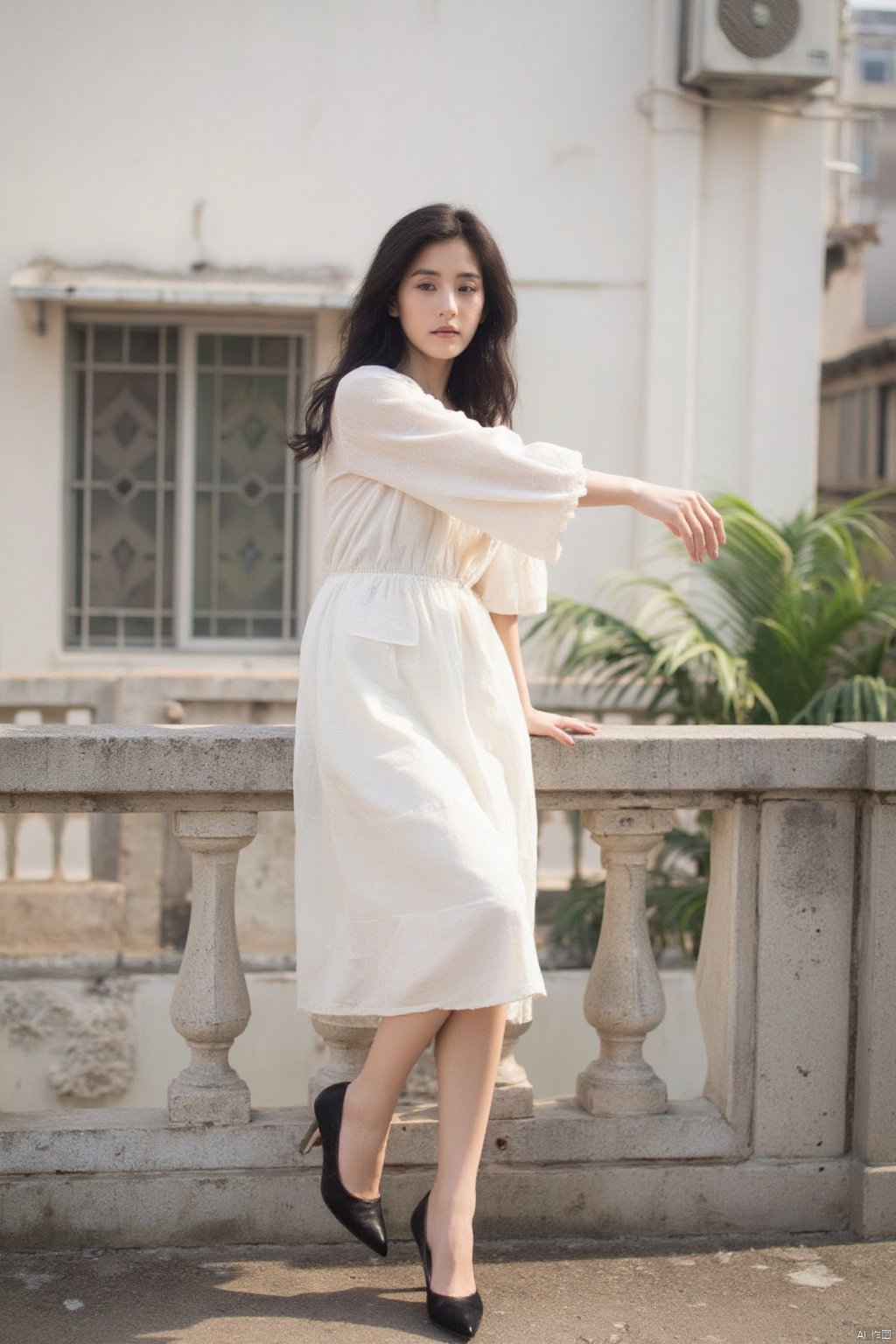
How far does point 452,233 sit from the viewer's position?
2.75 metres

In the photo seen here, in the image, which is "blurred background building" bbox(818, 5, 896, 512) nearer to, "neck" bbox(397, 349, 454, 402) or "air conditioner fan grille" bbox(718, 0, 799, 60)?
"air conditioner fan grille" bbox(718, 0, 799, 60)

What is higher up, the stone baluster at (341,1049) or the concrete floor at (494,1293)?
the stone baluster at (341,1049)

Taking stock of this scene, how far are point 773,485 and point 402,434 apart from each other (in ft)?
17.2

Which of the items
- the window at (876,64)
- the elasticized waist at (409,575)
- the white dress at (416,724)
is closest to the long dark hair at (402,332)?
the white dress at (416,724)

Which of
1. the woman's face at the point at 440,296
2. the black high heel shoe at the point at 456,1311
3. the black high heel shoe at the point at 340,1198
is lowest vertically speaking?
the black high heel shoe at the point at 456,1311

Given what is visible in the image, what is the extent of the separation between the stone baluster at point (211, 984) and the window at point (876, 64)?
26750 millimetres

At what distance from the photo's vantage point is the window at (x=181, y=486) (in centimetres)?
733

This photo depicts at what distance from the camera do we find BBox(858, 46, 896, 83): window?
1061 inches

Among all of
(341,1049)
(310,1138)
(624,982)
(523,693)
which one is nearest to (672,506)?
(523,693)

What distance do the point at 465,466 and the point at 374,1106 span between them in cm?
111

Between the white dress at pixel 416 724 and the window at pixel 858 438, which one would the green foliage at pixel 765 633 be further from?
the window at pixel 858 438

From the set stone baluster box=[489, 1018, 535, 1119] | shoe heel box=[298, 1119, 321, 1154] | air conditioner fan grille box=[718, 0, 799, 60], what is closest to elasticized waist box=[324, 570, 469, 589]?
stone baluster box=[489, 1018, 535, 1119]

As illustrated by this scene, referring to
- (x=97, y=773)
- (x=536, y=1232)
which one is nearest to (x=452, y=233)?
(x=97, y=773)

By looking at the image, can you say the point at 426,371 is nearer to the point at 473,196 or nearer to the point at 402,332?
the point at 402,332
